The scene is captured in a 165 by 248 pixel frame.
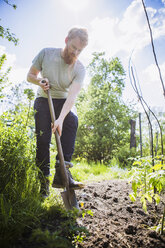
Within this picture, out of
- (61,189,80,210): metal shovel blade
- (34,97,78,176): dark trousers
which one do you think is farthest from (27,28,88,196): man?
(61,189,80,210): metal shovel blade

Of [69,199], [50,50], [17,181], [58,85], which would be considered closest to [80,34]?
[50,50]

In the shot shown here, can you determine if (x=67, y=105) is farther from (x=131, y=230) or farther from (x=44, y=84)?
(x=131, y=230)

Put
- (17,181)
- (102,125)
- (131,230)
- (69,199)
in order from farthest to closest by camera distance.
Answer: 1. (102,125)
2. (69,199)
3. (17,181)
4. (131,230)

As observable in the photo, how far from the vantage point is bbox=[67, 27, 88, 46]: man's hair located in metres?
1.88

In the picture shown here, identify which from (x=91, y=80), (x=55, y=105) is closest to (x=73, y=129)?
(x=55, y=105)

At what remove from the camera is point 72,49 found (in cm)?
192

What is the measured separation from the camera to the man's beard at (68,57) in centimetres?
199

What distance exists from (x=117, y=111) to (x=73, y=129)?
5.93m

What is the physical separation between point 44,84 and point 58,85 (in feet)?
0.69

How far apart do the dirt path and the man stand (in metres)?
0.62

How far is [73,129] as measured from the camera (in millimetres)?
2098

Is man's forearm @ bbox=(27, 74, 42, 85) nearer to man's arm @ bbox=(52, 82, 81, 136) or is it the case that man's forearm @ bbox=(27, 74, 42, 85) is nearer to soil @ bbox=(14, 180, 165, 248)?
man's arm @ bbox=(52, 82, 81, 136)

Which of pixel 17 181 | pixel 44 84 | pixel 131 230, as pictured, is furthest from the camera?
pixel 44 84

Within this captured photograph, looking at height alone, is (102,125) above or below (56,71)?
below
